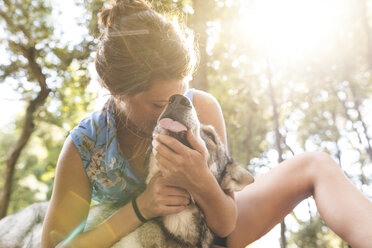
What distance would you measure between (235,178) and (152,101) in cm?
97

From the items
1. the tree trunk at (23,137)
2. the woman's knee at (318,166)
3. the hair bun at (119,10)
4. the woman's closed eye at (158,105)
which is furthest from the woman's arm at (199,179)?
the tree trunk at (23,137)

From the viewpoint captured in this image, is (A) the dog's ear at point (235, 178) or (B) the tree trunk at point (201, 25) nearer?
(A) the dog's ear at point (235, 178)

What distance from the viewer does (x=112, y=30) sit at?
7.86ft

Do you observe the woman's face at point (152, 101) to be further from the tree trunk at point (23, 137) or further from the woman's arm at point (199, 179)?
the tree trunk at point (23, 137)

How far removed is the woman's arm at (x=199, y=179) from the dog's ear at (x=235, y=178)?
3.4 inches

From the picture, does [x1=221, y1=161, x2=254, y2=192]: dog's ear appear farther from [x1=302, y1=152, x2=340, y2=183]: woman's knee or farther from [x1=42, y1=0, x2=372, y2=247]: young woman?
[x1=302, y1=152, x2=340, y2=183]: woman's knee

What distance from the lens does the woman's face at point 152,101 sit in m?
2.27

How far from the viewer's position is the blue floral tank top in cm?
258

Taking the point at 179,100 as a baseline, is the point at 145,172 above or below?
below

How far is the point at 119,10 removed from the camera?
254 centimetres

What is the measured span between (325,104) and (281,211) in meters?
21.6

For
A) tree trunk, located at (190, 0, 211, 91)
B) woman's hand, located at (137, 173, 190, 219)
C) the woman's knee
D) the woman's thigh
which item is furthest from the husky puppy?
tree trunk, located at (190, 0, 211, 91)

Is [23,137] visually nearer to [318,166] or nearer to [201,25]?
[201,25]

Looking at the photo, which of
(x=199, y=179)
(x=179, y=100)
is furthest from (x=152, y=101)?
(x=199, y=179)
